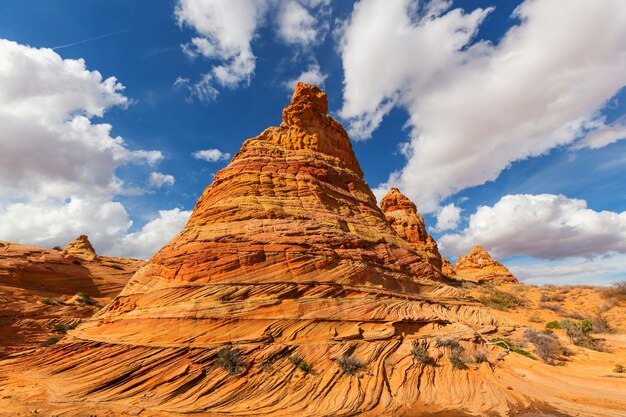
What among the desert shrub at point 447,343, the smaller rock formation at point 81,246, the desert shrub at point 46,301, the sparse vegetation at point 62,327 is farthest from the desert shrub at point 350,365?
the smaller rock formation at point 81,246

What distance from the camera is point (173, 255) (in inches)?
671

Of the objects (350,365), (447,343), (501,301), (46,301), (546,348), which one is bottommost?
(350,365)

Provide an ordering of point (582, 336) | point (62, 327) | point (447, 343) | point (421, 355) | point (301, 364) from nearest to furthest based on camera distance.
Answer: point (301, 364)
point (421, 355)
point (447, 343)
point (582, 336)
point (62, 327)

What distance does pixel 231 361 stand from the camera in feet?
42.5

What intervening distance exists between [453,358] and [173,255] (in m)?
15.8

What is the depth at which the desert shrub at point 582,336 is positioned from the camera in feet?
66.2

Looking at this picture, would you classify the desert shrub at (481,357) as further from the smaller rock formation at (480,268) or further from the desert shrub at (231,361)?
the smaller rock formation at (480,268)

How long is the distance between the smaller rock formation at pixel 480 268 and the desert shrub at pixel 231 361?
2383 inches

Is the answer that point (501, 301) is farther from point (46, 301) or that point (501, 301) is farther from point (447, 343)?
point (46, 301)

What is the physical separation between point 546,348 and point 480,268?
6189cm

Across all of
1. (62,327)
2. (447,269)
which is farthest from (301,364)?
(447,269)

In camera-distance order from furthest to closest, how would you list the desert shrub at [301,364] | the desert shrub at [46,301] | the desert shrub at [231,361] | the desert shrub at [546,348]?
the desert shrub at [46,301] < the desert shrub at [546,348] < the desert shrub at [301,364] < the desert shrub at [231,361]

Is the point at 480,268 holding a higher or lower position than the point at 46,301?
higher

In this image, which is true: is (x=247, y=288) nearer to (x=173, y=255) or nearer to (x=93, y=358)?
(x=173, y=255)
